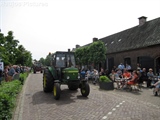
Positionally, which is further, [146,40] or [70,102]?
[146,40]

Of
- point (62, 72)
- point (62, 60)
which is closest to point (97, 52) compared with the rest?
point (62, 60)

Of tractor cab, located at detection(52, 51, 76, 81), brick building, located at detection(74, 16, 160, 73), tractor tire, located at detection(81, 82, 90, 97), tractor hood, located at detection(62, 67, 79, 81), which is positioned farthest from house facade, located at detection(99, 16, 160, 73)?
tractor hood, located at detection(62, 67, 79, 81)

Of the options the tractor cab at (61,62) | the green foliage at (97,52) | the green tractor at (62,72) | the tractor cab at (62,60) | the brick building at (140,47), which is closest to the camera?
the green tractor at (62,72)

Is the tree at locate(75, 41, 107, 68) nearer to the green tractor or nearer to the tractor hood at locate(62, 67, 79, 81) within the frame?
the green tractor

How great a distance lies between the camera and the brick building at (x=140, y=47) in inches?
727

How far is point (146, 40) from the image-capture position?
2009 centimetres

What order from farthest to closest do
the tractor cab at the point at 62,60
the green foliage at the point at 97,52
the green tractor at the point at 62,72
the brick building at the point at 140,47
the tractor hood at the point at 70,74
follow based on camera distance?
the green foliage at the point at 97,52
the brick building at the point at 140,47
the tractor cab at the point at 62,60
the green tractor at the point at 62,72
the tractor hood at the point at 70,74

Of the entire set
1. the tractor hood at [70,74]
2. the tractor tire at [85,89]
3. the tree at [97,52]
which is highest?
the tree at [97,52]

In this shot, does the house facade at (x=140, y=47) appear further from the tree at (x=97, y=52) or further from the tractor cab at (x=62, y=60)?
the tractor cab at (x=62, y=60)

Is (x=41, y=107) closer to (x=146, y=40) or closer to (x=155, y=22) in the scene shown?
(x=146, y=40)

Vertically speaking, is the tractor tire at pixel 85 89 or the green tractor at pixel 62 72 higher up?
the green tractor at pixel 62 72

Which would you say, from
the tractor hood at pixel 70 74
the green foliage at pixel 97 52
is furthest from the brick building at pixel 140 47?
the tractor hood at pixel 70 74

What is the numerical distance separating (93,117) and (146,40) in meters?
16.7

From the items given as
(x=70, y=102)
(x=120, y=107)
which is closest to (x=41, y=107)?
(x=70, y=102)
